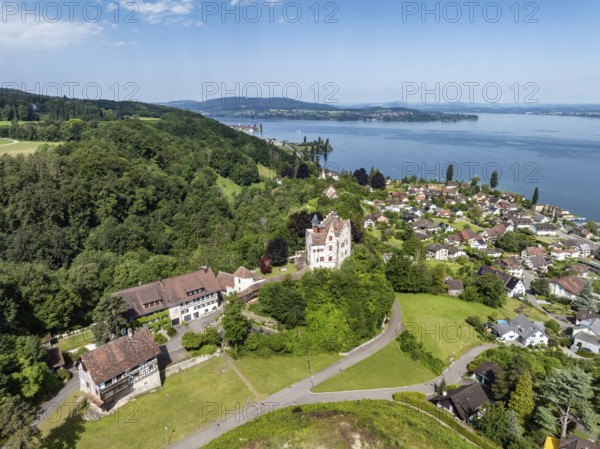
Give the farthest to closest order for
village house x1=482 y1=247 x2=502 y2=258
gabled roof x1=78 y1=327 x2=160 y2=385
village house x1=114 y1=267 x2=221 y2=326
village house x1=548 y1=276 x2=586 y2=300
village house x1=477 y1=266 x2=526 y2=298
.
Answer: village house x1=482 y1=247 x2=502 y2=258
village house x1=548 y1=276 x2=586 y2=300
village house x1=477 y1=266 x2=526 y2=298
village house x1=114 y1=267 x2=221 y2=326
gabled roof x1=78 y1=327 x2=160 y2=385

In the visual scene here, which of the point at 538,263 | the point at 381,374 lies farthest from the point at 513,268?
the point at 381,374

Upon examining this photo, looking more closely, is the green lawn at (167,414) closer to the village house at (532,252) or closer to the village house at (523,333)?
the village house at (523,333)

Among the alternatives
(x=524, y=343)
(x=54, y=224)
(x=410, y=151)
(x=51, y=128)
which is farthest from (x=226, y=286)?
(x=410, y=151)

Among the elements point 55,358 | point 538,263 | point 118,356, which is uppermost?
point 118,356

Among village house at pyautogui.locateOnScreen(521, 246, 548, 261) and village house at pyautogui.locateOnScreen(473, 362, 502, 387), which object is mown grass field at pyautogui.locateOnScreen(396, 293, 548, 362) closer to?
village house at pyautogui.locateOnScreen(473, 362, 502, 387)

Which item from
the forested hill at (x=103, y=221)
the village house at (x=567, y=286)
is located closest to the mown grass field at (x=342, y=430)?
the forested hill at (x=103, y=221)

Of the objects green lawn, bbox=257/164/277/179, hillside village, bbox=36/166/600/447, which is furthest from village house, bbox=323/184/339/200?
green lawn, bbox=257/164/277/179

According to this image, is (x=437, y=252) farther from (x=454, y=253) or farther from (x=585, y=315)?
(x=585, y=315)
